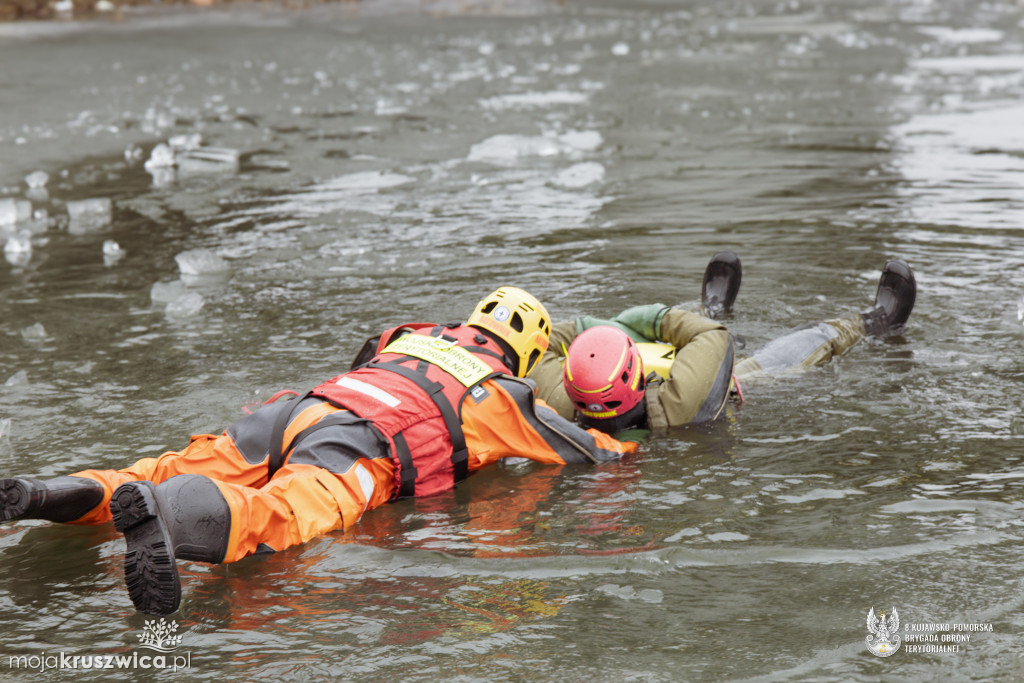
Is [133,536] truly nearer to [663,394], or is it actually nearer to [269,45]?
[663,394]

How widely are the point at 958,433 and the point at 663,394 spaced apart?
1.54m

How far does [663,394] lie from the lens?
215 inches

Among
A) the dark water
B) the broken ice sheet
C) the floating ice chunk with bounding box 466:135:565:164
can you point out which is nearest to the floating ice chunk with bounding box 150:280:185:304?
the dark water

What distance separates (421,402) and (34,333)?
3.81 m

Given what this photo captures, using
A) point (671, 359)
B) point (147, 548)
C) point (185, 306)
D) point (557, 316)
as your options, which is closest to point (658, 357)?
point (671, 359)

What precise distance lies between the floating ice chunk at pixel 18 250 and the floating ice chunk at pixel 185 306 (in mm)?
2277

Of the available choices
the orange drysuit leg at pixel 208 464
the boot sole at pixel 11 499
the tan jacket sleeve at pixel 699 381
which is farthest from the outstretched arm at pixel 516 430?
the boot sole at pixel 11 499

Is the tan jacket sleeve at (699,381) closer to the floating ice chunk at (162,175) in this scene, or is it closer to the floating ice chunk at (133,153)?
the floating ice chunk at (162,175)

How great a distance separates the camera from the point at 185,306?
742 centimetres

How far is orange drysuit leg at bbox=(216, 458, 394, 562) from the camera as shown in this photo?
3908 millimetres

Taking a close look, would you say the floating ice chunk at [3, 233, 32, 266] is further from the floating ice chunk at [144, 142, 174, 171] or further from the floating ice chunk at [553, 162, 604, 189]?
the floating ice chunk at [553, 162, 604, 189]

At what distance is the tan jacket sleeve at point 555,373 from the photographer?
5.57 metres

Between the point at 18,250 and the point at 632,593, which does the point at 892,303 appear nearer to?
the point at 632,593

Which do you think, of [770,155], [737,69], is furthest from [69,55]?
[770,155]
